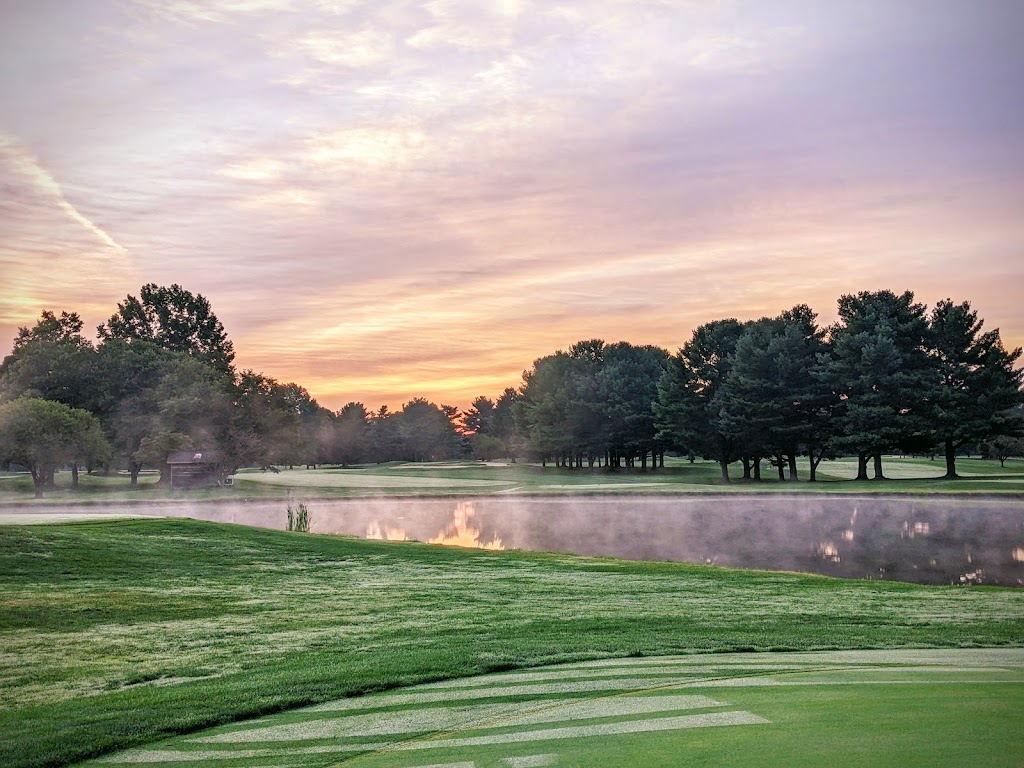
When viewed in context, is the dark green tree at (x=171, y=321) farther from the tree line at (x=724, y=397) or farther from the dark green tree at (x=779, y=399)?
the dark green tree at (x=779, y=399)

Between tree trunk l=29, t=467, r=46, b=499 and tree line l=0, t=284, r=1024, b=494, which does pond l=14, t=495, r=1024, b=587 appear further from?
tree line l=0, t=284, r=1024, b=494

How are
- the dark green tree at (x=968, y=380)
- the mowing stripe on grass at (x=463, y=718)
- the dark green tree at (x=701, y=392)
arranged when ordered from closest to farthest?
the mowing stripe on grass at (x=463, y=718), the dark green tree at (x=968, y=380), the dark green tree at (x=701, y=392)

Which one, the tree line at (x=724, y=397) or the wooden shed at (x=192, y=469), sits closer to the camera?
the tree line at (x=724, y=397)

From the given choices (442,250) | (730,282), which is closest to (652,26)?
(442,250)

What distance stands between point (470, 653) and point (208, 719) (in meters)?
3.10

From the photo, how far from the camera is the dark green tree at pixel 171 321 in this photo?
93.6 meters

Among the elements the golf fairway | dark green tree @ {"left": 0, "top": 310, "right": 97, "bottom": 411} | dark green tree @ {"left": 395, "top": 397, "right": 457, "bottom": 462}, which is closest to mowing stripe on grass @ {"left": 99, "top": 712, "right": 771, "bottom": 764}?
the golf fairway

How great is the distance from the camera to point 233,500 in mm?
45125

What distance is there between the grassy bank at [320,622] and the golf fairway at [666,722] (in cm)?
85

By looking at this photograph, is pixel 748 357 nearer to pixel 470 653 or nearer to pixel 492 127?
pixel 492 127

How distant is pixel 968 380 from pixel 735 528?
35176 mm

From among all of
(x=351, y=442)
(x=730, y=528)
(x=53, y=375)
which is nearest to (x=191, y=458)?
(x=53, y=375)

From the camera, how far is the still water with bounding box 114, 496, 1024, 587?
21.5 meters

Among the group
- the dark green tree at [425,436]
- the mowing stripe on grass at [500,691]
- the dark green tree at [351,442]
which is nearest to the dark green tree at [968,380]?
the mowing stripe on grass at [500,691]
